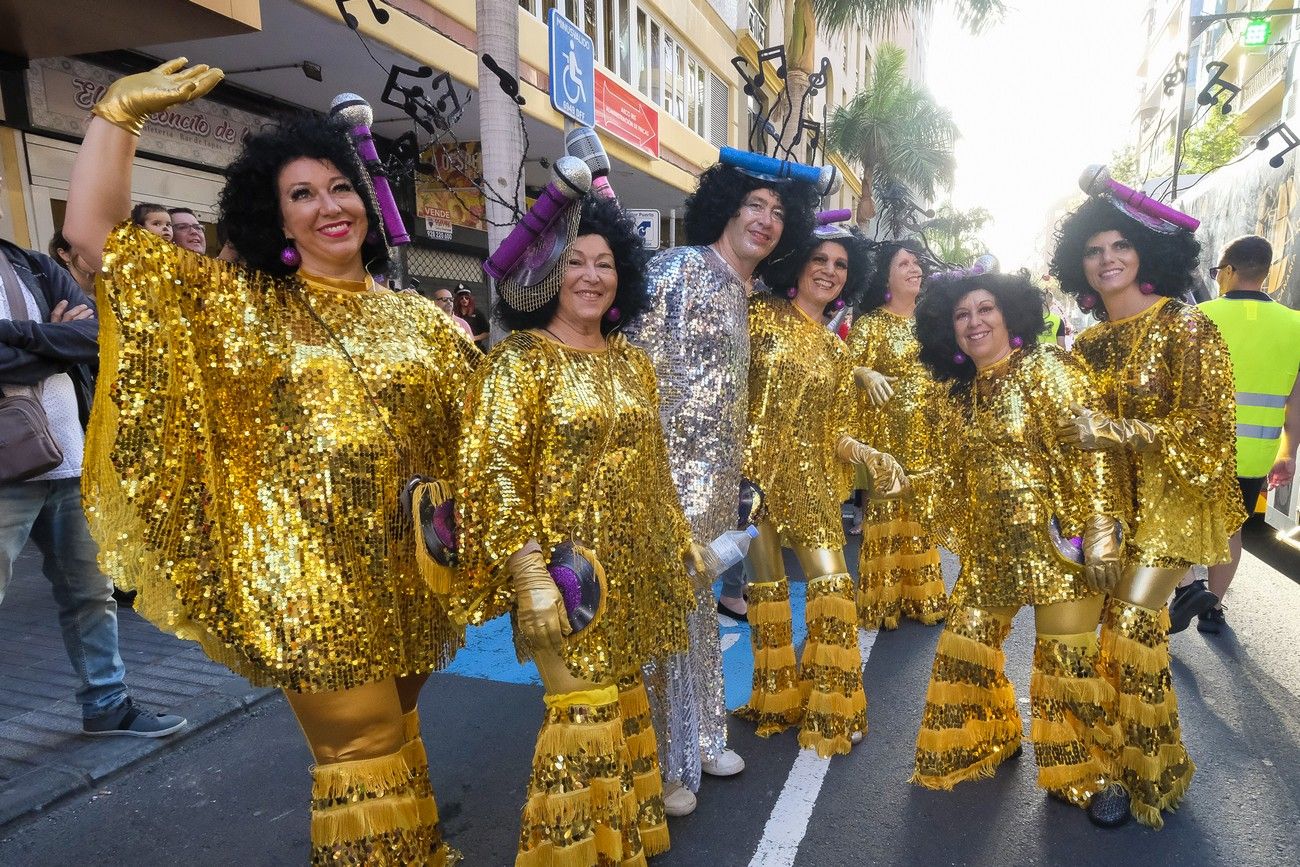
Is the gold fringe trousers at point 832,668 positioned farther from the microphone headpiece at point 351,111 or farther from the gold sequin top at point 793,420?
the microphone headpiece at point 351,111

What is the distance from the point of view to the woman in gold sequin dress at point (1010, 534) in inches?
107

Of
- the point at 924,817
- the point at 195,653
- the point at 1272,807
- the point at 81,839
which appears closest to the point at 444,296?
the point at 195,653

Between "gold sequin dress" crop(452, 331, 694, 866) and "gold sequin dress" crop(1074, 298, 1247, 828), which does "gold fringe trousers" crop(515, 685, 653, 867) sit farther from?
"gold sequin dress" crop(1074, 298, 1247, 828)

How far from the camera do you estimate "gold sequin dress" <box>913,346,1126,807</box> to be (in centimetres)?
274

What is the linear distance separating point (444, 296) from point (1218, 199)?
775 cm

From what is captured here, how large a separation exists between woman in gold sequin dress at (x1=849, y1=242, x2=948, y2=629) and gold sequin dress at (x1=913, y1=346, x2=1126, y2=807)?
1668mm

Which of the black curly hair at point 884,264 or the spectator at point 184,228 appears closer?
the spectator at point 184,228

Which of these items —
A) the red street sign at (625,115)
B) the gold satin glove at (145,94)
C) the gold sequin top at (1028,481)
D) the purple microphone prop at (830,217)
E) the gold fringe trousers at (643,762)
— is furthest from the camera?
the red street sign at (625,115)

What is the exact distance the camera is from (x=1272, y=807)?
288 centimetres

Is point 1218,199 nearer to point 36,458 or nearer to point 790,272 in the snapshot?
point 790,272

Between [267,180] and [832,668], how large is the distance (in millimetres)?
2617

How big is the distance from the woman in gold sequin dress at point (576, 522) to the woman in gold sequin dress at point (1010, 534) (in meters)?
1.22

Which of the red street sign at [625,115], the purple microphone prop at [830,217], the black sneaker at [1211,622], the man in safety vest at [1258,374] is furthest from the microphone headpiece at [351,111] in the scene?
the red street sign at [625,115]

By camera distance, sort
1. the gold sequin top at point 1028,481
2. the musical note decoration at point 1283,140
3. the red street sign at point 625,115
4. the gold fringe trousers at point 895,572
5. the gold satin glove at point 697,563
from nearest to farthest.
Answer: the gold satin glove at point 697,563 → the gold sequin top at point 1028,481 → the gold fringe trousers at point 895,572 → the musical note decoration at point 1283,140 → the red street sign at point 625,115
